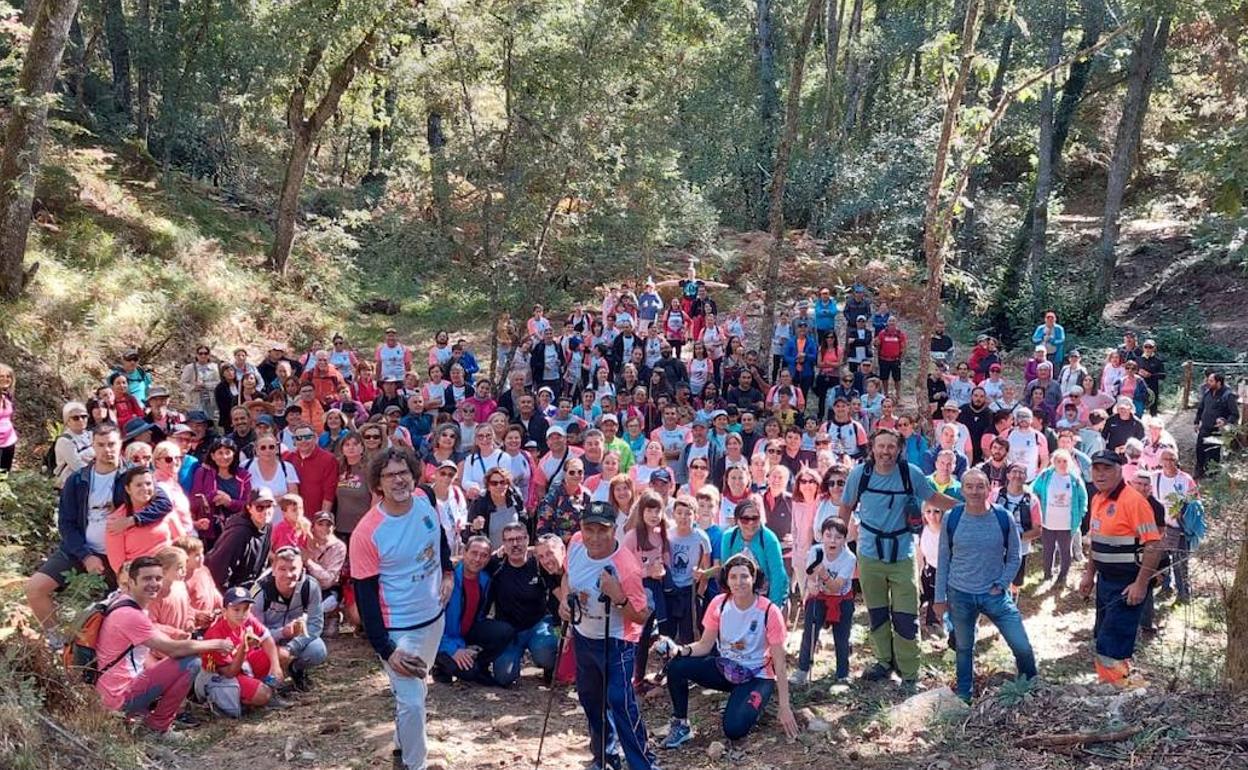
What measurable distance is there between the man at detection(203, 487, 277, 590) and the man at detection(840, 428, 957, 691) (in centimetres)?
456

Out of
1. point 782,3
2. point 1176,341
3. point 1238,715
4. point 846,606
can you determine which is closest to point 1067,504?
point 846,606

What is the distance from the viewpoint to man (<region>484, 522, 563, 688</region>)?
741cm

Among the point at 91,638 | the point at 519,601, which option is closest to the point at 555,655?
the point at 519,601

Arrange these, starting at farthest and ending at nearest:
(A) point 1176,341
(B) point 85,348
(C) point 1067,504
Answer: (A) point 1176,341, (B) point 85,348, (C) point 1067,504

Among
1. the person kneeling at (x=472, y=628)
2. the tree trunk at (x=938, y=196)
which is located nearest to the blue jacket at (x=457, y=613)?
the person kneeling at (x=472, y=628)

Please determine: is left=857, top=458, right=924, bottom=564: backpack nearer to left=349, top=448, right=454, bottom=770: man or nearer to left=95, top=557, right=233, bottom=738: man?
left=349, top=448, right=454, bottom=770: man

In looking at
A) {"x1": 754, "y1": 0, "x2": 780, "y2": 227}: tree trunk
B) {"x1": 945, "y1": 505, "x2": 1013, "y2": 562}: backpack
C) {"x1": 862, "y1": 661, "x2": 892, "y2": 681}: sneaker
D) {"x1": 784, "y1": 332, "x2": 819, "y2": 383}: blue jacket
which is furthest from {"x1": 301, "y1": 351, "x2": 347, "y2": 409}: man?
{"x1": 754, "y1": 0, "x2": 780, "y2": 227}: tree trunk

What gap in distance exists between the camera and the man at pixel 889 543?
709cm

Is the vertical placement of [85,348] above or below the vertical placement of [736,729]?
above

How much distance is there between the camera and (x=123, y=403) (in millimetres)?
10203

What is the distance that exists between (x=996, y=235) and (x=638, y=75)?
570 inches

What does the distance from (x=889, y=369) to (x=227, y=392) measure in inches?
408

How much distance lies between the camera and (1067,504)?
9359 mm

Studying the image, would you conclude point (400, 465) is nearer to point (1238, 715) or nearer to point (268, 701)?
point (268, 701)
